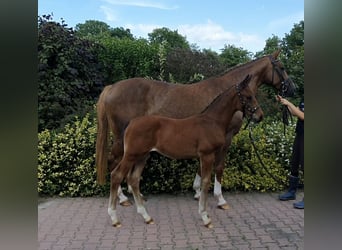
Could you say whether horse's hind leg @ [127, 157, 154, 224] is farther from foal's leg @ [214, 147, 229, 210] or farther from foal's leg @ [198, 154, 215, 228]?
foal's leg @ [214, 147, 229, 210]

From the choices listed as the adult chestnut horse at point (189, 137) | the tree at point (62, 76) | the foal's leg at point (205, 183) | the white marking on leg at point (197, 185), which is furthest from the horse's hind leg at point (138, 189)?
the tree at point (62, 76)

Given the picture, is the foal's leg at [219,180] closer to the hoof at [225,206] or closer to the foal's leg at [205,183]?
the hoof at [225,206]

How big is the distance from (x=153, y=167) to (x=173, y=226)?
1.48 meters

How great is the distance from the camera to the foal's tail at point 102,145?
15.6 feet

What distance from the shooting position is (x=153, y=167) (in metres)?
5.45

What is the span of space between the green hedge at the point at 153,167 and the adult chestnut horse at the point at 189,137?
1380mm

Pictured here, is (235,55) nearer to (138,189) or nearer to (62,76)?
(62,76)

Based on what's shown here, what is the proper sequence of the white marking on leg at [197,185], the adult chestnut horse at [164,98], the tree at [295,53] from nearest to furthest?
the adult chestnut horse at [164,98], the white marking on leg at [197,185], the tree at [295,53]

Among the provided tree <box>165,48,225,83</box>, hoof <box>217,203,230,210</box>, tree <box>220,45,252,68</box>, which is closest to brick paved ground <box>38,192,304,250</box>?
hoof <box>217,203,230,210</box>

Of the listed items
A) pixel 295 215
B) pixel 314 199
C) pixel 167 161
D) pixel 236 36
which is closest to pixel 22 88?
pixel 314 199

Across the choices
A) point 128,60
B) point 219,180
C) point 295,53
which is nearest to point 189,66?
point 128,60

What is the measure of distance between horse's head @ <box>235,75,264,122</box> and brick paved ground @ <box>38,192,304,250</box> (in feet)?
4.34

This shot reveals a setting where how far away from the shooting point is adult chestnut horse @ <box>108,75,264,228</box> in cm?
404

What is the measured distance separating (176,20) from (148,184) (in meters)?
7.60
